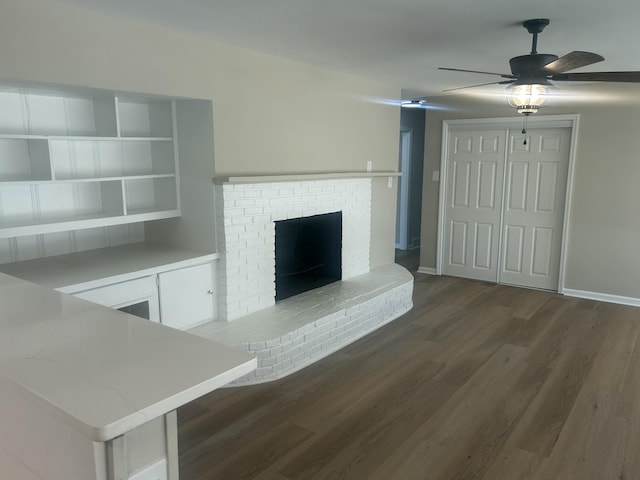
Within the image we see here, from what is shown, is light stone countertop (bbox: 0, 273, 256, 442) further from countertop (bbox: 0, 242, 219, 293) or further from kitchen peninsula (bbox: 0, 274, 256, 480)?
countertop (bbox: 0, 242, 219, 293)

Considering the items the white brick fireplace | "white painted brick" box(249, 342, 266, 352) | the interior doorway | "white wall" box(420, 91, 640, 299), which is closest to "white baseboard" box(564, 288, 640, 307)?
"white wall" box(420, 91, 640, 299)

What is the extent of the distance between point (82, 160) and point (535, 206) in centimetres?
469

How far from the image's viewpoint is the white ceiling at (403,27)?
247 cm

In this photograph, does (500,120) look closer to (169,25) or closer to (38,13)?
(169,25)

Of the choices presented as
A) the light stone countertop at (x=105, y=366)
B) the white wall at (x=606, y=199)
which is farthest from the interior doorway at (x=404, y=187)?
the light stone countertop at (x=105, y=366)

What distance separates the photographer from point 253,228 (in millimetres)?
3713

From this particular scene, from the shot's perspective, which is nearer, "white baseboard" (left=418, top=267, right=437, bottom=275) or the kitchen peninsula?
the kitchen peninsula

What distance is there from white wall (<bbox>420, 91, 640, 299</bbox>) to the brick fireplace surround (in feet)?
7.37

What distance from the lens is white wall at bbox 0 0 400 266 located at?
2.46 m

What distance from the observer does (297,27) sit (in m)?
2.91

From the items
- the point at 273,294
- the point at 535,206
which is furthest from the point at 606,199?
the point at 273,294

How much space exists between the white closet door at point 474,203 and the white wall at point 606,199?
0.79 meters

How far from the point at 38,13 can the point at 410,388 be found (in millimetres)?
3078

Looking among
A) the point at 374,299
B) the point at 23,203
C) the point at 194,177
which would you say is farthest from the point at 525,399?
the point at 23,203
